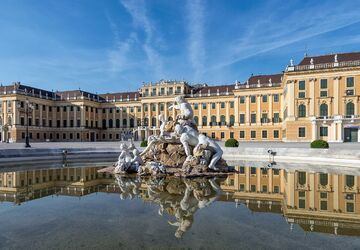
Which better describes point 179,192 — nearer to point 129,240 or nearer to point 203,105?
point 129,240

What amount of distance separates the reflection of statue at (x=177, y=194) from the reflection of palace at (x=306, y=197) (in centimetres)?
87

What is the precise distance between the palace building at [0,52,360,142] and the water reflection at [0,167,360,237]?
25.7 meters

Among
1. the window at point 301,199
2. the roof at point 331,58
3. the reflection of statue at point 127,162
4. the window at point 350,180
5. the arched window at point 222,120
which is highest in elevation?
the roof at point 331,58

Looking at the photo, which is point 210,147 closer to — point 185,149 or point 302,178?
point 185,149

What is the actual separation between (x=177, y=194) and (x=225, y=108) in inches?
2206

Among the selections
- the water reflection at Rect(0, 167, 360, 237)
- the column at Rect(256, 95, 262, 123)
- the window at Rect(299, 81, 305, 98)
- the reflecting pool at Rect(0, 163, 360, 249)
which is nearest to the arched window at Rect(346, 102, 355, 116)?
the window at Rect(299, 81, 305, 98)

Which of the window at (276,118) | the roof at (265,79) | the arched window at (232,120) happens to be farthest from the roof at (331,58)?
the arched window at (232,120)

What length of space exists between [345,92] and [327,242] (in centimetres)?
4376

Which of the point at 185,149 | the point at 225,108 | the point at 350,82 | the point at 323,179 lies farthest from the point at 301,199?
the point at 225,108

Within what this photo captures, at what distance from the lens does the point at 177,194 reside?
931 centimetres

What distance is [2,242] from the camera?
214 inches

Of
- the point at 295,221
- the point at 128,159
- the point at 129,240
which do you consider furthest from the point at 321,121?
the point at 129,240

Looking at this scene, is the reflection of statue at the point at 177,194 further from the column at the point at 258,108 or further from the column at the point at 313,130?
the column at the point at 258,108

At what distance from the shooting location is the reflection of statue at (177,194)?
7.05 meters
